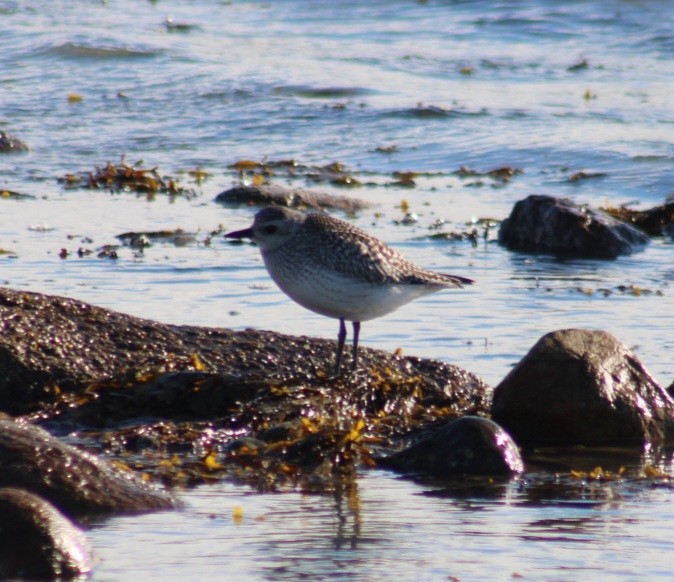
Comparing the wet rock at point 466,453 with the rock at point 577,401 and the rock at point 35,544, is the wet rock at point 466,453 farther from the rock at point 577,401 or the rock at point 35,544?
the rock at point 35,544

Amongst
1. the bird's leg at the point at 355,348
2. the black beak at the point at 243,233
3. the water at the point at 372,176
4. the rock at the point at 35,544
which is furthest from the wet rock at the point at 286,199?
the rock at the point at 35,544

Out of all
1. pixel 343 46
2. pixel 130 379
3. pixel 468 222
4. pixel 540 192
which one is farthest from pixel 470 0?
pixel 130 379

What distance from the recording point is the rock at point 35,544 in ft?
13.5

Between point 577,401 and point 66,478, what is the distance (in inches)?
95.3

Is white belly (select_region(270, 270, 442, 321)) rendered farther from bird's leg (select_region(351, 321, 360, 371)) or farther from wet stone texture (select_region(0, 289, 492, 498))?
wet stone texture (select_region(0, 289, 492, 498))

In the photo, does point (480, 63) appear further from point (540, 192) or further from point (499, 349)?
point (499, 349)

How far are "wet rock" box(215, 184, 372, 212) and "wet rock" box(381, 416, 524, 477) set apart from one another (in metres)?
6.19

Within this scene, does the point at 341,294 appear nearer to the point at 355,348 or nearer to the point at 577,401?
the point at 355,348

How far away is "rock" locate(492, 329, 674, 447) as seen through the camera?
243 inches

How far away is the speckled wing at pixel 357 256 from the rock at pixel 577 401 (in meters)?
0.70

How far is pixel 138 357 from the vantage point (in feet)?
20.9

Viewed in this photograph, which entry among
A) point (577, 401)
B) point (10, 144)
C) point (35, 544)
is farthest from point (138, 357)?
point (10, 144)

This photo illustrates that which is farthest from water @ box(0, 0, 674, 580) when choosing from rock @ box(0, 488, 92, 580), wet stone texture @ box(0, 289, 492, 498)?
wet stone texture @ box(0, 289, 492, 498)

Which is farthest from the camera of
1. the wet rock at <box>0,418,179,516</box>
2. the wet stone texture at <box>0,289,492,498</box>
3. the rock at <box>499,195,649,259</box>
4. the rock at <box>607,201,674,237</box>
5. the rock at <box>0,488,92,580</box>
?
the rock at <box>607,201,674,237</box>
